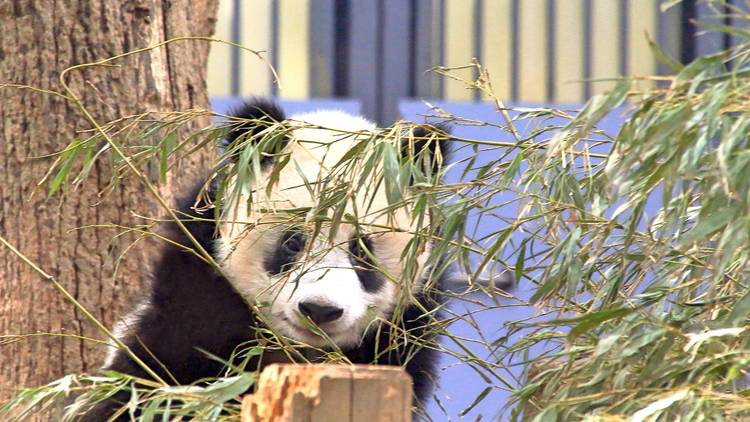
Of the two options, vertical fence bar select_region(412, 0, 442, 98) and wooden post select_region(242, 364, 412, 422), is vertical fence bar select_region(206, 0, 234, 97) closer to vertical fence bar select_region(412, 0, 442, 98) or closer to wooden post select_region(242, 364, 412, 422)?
vertical fence bar select_region(412, 0, 442, 98)

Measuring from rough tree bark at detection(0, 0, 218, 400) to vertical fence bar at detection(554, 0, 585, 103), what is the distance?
240 cm

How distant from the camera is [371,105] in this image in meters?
4.39

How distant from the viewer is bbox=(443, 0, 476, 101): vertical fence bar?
175 inches

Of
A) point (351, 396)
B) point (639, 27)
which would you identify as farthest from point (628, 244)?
point (639, 27)

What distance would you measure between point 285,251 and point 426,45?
85.6 inches

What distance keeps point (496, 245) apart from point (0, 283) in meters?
1.34

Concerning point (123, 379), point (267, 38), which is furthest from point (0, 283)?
point (267, 38)

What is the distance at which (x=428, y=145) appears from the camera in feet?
5.86

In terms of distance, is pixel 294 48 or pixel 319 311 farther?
pixel 294 48

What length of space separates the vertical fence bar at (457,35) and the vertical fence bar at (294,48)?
Answer: 1.88ft

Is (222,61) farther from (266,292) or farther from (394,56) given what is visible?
(266,292)

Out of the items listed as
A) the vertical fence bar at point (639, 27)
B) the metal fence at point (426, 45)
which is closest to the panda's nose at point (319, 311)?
the metal fence at point (426, 45)

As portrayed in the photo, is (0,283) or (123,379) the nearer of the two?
(123,379)

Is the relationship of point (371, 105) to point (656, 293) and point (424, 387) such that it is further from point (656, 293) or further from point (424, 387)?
point (656, 293)
